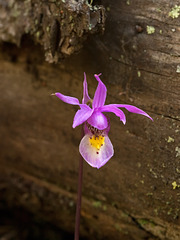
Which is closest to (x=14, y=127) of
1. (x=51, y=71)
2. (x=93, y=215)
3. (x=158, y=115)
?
(x=51, y=71)

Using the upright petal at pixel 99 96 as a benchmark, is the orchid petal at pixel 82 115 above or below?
below

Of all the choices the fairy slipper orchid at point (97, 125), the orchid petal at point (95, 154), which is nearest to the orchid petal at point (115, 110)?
the fairy slipper orchid at point (97, 125)

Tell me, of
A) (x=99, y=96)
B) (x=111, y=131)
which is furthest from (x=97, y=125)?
(x=111, y=131)

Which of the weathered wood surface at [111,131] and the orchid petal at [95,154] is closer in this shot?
the orchid petal at [95,154]

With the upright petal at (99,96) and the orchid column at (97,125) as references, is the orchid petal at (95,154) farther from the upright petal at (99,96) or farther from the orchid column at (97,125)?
the upright petal at (99,96)

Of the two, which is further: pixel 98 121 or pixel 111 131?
pixel 111 131

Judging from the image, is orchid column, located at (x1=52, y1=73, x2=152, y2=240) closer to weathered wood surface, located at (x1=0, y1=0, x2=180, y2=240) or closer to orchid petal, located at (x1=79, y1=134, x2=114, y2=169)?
orchid petal, located at (x1=79, y1=134, x2=114, y2=169)

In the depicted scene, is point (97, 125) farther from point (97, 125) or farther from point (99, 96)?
point (99, 96)
